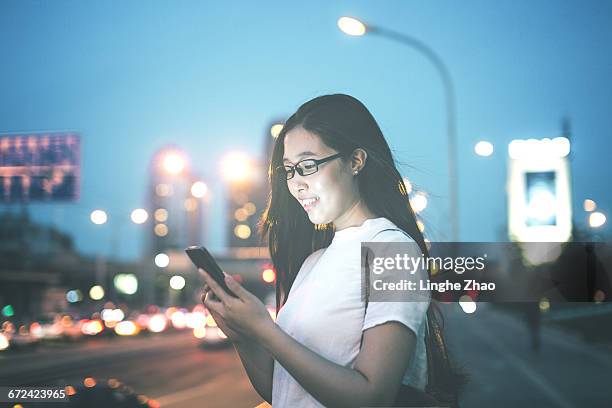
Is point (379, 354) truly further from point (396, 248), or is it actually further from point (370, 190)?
point (370, 190)

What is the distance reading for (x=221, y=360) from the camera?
2091 cm

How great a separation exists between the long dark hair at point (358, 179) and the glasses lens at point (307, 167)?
0.07 metres

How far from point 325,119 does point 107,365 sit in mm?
17685

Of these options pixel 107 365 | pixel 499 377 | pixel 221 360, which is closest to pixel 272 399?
pixel 499 377

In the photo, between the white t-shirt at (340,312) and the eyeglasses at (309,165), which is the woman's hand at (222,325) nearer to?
the white t-shirt at (340,312)

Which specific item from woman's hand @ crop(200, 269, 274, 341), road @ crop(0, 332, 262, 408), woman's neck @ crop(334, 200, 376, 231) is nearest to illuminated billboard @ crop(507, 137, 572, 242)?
woman's neck @ crop(334, 200, 376, 231)

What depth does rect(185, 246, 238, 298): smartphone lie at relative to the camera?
5.49 feet

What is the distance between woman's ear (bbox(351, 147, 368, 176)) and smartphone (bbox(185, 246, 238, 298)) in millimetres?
496

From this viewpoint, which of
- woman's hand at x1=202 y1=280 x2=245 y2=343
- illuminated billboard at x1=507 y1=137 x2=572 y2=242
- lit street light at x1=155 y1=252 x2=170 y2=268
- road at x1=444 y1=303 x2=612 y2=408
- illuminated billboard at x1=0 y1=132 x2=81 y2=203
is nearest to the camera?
woman's hand at x1=202 y1=280 x2=245 y2=343

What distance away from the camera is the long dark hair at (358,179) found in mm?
1951

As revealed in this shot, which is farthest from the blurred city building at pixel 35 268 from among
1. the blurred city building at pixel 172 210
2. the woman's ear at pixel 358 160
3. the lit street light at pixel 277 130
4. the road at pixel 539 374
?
the woman's ear at pixel 358 160

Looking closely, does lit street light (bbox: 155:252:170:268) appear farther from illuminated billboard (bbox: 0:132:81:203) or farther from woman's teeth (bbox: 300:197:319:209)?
woman's teeth (bbox: 300:197:319:209)

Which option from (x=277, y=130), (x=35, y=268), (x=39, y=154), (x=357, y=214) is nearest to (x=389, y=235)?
(x=357, y=214)

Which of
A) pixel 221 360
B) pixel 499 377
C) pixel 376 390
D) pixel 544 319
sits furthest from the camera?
pixel 544 319
